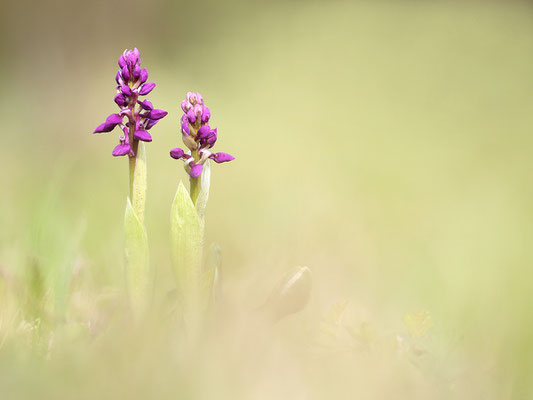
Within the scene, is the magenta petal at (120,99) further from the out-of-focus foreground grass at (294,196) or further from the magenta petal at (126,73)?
the out-of-focus foreground grass at (294,196)

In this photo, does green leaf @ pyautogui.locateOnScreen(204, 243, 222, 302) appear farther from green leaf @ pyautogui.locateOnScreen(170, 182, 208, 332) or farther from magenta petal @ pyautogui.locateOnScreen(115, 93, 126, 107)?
magenta petal @ pyautogui.locateOnScreen(115, 93, 126, 107)

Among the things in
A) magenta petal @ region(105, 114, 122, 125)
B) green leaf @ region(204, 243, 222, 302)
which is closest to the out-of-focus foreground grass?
green leaf @ region(204, 243, 222, 302)

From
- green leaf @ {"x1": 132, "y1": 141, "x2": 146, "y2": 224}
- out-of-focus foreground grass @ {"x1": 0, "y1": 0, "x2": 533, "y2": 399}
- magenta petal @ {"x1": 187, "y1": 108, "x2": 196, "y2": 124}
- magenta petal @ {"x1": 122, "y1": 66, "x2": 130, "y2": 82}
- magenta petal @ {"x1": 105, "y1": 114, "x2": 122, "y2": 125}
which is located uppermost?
magenta petal @ {"x1": 122, "y1": 66, "x2": 130, "y2": 82}

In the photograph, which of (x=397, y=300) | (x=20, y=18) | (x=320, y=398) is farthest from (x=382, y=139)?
(x=20, y=18)

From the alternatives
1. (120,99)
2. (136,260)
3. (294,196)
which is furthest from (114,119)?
(294,196)

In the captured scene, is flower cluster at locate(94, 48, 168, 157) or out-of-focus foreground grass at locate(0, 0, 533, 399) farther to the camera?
flower cluster at locate(94, 48, 168, 157)

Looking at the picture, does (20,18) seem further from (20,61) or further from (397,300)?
(397,300)

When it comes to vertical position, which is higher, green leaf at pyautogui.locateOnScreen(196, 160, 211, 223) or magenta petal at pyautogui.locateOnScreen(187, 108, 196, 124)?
magenta petal at pyautogui.locateOnScreen(187, 108, 196, 124)
